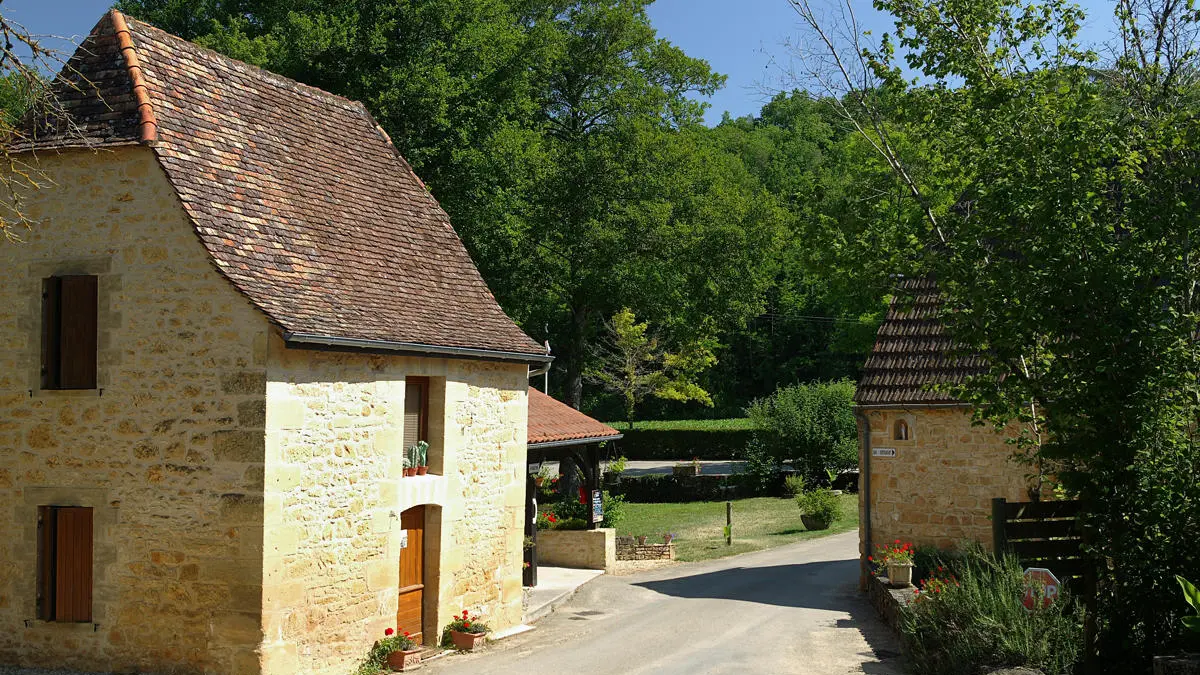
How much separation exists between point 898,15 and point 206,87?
784cm

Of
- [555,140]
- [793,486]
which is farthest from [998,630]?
[555,140]

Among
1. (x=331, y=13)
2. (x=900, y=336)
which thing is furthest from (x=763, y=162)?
(x=900, y=336)

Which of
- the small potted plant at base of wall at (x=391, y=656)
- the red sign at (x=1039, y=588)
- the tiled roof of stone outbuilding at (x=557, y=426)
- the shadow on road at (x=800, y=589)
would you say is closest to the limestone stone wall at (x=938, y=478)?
the shadow on road at (x=800, y=589)

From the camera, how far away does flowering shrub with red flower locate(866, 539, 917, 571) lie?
14.8 metres

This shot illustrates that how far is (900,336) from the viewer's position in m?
17.5

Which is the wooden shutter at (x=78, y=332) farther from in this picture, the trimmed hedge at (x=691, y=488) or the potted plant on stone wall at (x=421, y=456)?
the trimmed hedge at (x=691, y=488)

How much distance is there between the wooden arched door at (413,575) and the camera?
13.3m

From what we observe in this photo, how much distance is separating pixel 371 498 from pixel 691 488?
75.2 feet

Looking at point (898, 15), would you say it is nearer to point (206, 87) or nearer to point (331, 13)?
point (206, 87)

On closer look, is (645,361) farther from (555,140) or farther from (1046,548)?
(1046,548)

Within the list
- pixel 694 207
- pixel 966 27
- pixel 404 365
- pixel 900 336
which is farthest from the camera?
pixel 694 207

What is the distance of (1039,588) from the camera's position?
9383 mm

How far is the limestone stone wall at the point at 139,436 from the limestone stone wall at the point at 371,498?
338 millimetres

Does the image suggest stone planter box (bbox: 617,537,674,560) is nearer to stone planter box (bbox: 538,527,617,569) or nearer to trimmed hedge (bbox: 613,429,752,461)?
stone planter box (bbox: 538,527,617,569)
